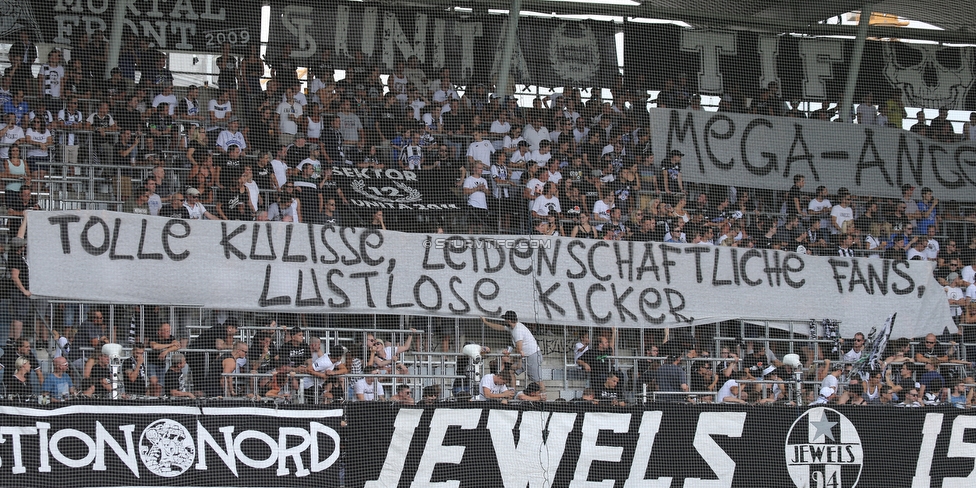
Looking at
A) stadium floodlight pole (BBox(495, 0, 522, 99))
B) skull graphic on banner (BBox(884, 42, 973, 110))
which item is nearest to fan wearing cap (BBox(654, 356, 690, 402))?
stadium floodlight pole (BBox(495, 0, 522, 99))

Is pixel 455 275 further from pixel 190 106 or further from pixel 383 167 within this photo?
pixel 190 106

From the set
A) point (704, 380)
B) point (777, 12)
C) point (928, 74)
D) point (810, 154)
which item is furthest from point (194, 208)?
point (928, 74)

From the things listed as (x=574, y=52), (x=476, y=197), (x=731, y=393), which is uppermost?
(x=574, y=52)

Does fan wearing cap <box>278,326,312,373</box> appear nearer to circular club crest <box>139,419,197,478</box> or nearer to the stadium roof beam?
circular club crest <box>139,419,197,478</box>

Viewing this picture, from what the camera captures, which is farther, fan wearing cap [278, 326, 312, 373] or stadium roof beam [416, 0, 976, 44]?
stadium roof beam [416, 0, 976, 44]

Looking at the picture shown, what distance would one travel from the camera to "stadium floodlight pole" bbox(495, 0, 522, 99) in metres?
16.6

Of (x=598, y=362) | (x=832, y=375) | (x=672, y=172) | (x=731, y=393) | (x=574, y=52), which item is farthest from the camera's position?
(x=574, y=52)

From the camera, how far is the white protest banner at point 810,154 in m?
16.9

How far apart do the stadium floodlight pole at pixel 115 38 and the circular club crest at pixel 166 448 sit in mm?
6909

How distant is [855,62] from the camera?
59.5 feet

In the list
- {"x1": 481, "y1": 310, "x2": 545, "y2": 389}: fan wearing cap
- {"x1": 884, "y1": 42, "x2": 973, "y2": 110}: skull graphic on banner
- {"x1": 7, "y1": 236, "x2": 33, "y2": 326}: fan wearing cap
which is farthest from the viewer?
{"x1": 884, "y1": 42, "x2": 973, "y2": 110}: skull graphic on banner

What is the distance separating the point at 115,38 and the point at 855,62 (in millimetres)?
10264

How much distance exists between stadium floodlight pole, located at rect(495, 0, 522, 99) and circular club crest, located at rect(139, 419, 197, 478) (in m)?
8.00

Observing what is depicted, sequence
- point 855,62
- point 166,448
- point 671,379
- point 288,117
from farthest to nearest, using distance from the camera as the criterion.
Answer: point 855,62 < point 288,117 < point 671,379 < point 166,448
